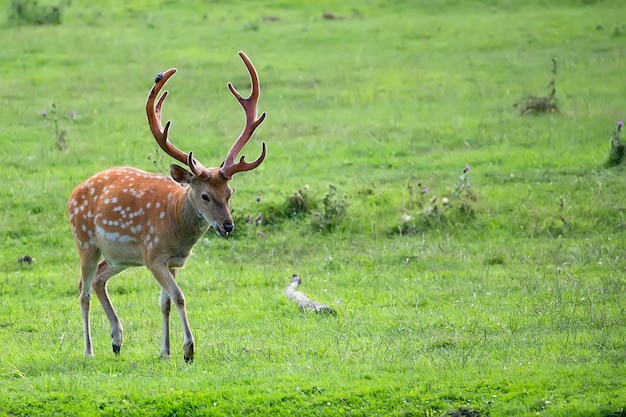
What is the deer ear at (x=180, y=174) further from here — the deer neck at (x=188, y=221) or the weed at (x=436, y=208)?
the weed at (x=436, y=208)

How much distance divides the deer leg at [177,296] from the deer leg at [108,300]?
666 mm

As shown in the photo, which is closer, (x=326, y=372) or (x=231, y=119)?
(x=326, y=372)

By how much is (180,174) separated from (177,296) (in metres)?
1.08

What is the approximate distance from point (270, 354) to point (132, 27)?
19415 mm

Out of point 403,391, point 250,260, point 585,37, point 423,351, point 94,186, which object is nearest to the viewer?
point 403,391

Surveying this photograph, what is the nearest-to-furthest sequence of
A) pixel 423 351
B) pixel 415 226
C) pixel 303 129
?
pixel 423 351 < pixel 415 226 < pixel 303 129

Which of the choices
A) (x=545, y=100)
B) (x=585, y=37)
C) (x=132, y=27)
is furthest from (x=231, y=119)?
(x=585, y=37)

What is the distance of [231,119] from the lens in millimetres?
20172

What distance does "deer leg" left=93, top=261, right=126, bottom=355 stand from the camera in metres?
9.88

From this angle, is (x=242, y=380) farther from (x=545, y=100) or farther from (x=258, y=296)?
(x=545, y=100)

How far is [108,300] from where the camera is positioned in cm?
1020

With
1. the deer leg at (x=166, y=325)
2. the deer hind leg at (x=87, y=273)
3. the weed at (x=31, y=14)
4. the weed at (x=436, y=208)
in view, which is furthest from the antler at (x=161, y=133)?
the weed at (x=31, y=14)

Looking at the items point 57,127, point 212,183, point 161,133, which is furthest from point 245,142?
point 57,127

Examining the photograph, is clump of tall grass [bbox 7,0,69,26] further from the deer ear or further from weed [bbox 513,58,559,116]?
the deer ear
